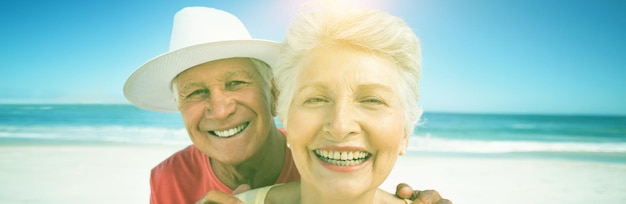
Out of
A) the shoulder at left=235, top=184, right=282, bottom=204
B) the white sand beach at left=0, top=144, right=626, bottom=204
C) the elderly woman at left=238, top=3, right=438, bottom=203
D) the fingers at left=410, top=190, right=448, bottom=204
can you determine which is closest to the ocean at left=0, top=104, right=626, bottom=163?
the white sand beach at left=0, top=144, right=626, bottom=204

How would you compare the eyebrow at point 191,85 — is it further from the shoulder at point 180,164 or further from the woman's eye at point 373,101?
the woman's eye at point 373,101

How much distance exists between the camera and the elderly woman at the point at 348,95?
1.76m

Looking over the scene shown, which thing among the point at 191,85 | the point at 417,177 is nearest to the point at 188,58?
the point at 191,85

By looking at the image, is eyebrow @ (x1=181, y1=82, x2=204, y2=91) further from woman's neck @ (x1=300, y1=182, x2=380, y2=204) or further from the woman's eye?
the woman's eye

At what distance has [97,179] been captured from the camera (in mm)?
9648

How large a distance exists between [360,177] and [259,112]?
111 centimetres

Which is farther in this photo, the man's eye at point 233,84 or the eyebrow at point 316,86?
the man's eye at point 233,84

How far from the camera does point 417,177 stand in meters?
10.2

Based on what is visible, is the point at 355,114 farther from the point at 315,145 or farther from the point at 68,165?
the point at 68,165

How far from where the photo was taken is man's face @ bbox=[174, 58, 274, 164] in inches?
105

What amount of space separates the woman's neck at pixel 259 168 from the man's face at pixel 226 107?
21cm

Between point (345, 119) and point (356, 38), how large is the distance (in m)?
0.32

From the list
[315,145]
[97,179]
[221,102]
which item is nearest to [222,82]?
[221,102]

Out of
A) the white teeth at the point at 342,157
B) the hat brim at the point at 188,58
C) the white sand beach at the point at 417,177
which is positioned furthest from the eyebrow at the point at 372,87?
the white sand beach at the point at 417,177
